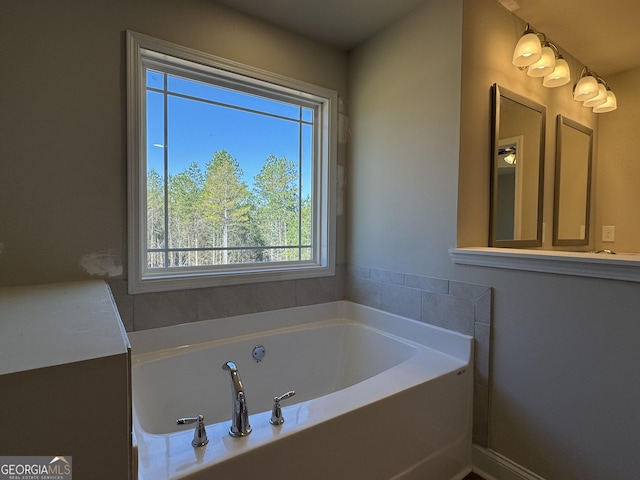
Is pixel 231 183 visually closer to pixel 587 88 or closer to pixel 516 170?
pixel 516 170

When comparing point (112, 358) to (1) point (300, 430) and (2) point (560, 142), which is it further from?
(2) point (560, 142)

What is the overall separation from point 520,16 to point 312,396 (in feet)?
8.49

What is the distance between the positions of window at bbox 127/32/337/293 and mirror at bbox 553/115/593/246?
1576mm

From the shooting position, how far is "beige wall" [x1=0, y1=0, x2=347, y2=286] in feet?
4.52

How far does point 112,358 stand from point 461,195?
5.34 feet

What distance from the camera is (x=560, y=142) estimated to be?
7.48 ft

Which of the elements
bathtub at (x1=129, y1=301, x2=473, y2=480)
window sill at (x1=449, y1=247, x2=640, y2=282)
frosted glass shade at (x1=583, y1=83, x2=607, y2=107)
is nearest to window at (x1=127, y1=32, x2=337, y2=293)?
bathtub at (x1=129, y1=301, x2=473, y2=480)

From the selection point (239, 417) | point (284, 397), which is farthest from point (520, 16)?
point (239, 417)

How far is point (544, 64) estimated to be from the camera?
1.84 metres

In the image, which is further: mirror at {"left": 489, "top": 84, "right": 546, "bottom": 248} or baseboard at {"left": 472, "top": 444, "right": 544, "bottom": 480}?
mirror at {"left": 489, "top": 84, "right": 546, "bottom": 248}

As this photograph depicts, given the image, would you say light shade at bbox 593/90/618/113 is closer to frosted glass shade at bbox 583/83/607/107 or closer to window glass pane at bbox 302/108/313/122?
frosted glass shade at bbox 583/83/607/107

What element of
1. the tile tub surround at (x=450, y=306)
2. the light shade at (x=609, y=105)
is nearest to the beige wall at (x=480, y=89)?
the tile tub surround at (x=450, y=306)

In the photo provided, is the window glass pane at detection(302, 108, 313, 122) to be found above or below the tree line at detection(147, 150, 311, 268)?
above

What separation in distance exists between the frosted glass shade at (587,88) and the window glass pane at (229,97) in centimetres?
192
